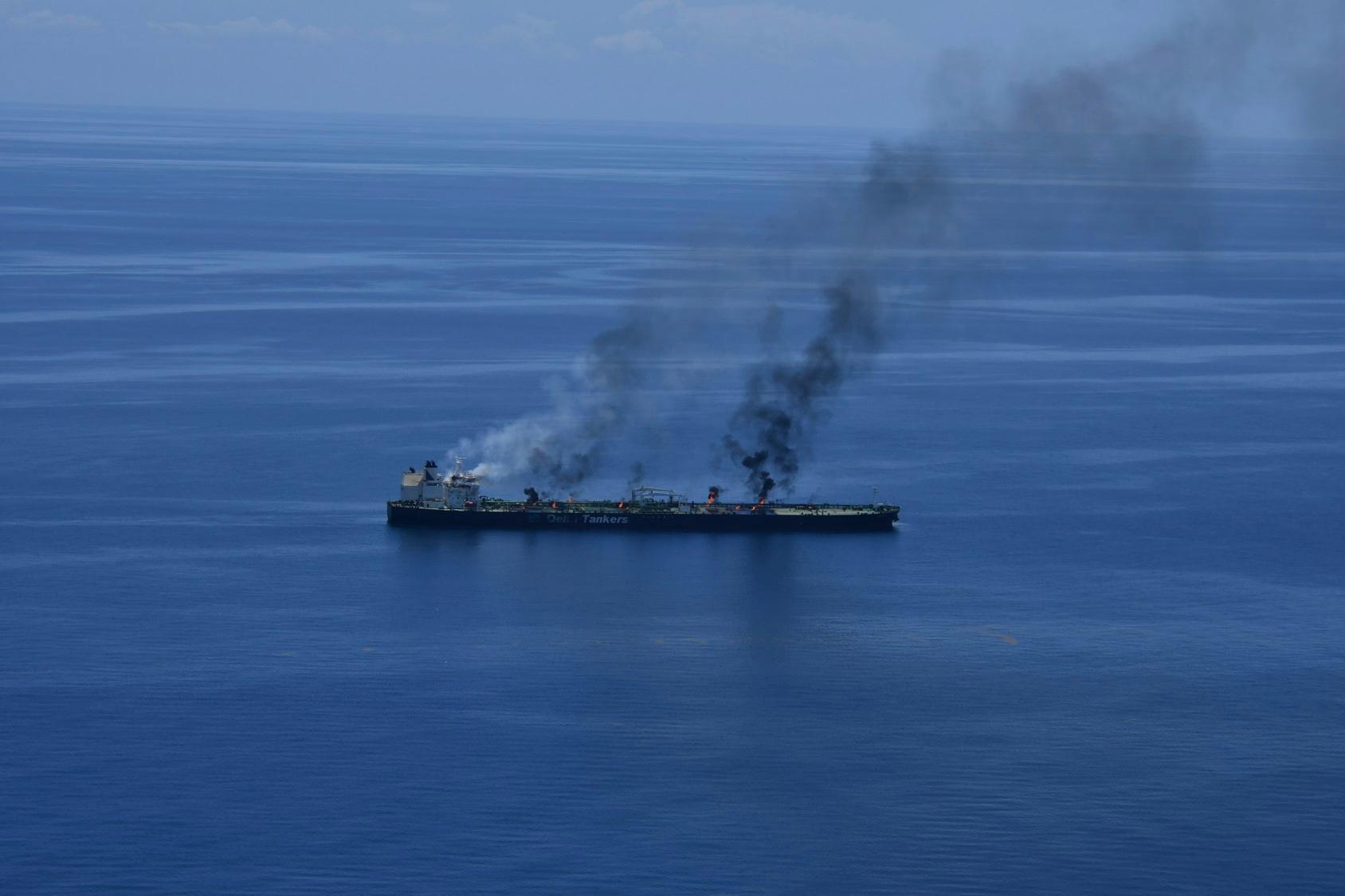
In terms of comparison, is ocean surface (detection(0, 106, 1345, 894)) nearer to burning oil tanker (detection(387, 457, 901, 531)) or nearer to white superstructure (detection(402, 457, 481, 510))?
burning oil tanker (detection(387, 457, 901, 531))

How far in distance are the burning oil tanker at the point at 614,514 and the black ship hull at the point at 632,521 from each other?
51mm

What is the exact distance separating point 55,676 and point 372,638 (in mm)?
16019

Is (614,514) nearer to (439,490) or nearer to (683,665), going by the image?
(439,490)

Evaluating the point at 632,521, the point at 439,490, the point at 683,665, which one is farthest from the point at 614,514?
the point at 683,665

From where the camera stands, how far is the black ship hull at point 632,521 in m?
130

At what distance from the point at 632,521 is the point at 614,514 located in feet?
4.18

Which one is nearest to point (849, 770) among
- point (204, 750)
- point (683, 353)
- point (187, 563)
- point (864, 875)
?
point (864, 875)

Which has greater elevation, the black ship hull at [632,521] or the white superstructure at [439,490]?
the white superstructure at [439,490]

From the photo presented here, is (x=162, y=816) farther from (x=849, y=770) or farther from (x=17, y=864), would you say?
(x=849, y=770)

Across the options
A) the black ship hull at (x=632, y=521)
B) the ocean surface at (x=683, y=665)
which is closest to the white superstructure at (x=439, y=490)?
the black ship hull at (x=632, y=521)

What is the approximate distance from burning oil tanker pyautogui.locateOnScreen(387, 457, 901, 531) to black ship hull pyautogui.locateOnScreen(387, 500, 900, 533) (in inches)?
2.0

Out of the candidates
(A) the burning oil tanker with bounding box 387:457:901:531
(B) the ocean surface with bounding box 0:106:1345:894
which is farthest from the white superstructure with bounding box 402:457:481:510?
(B) the ocean surface with bounding box 0:106:1345:894

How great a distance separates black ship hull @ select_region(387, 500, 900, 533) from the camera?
130 m

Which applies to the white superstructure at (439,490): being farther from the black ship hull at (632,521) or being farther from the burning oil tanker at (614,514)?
the black ship hull at (632,521)
